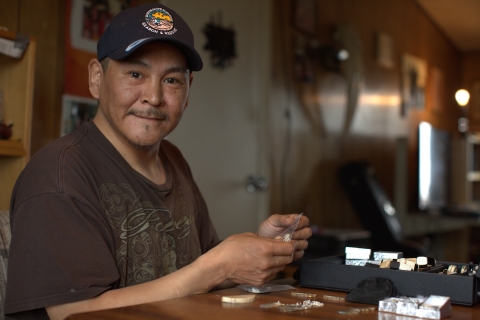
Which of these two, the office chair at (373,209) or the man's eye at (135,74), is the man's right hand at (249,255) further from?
the office chair at (373,209)

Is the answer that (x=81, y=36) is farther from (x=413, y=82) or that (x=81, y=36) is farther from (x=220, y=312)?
(x=413, y=82)

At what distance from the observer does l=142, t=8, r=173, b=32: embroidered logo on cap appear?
4.72 feet

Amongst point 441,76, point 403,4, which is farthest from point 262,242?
point 441,76

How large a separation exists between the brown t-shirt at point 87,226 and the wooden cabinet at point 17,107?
520mm

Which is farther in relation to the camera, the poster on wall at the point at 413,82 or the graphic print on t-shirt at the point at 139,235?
the poster on wall at the point at 413,82

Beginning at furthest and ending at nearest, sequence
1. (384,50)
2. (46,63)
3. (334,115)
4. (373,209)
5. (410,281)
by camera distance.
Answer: (384,50) → (334,115) → (373,209) → (46,63) → (410,281)

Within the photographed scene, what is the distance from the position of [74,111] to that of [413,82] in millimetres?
4486

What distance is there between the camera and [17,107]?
1.93 m

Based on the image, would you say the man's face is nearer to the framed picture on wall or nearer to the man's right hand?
the man's right hand

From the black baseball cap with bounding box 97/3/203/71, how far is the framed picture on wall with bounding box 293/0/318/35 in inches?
102

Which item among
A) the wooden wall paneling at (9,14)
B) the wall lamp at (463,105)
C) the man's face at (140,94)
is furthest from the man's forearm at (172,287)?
the wall lamp at (463,105)

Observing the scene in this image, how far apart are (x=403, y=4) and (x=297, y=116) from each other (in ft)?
8.32

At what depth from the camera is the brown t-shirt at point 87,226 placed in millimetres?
1132

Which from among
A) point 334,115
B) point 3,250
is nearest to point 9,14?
point 3,250
